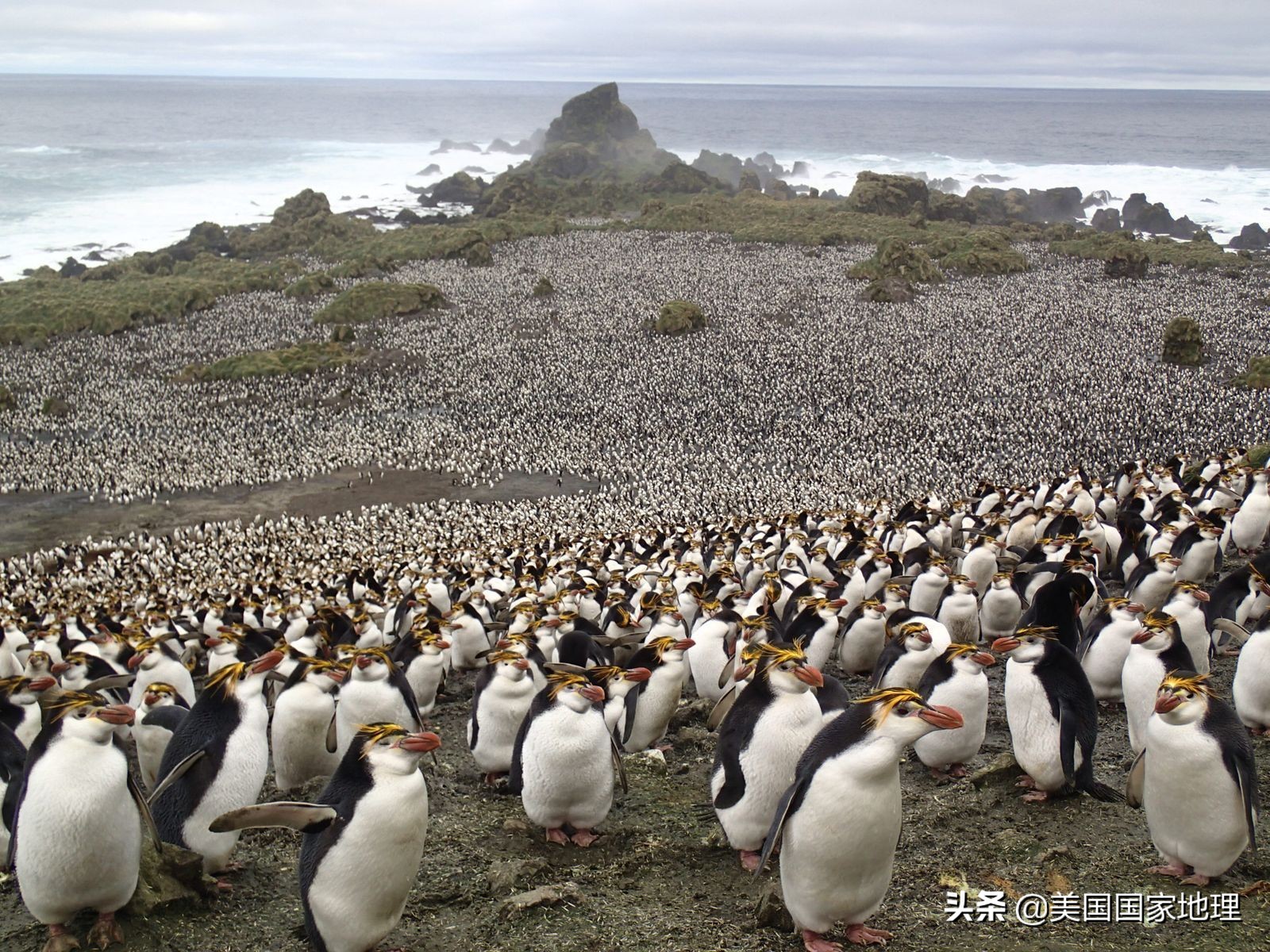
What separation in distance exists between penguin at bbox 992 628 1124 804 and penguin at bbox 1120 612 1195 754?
0.54m

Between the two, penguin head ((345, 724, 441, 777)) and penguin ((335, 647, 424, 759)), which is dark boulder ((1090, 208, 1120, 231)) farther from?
penguin head ((345, 724, 441, 777))

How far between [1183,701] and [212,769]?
537 cm

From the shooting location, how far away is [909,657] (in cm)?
823

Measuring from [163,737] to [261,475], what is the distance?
20.1 metres

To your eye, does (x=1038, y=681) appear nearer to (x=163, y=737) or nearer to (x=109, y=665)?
(x=163, y=737)

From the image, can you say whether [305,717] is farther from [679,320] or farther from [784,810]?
[679,320]

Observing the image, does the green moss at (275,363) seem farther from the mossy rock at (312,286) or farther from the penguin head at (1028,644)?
the penguin head at (1028,644)

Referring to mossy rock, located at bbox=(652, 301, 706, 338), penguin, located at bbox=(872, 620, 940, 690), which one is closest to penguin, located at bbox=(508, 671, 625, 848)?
penguin, located at bbox=(872, 620, 940, 690)

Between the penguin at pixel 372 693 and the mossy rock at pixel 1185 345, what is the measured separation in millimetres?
31430

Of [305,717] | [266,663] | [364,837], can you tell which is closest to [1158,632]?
[364,837]

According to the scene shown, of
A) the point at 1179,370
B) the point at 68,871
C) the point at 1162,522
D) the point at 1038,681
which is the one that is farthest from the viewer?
the point at 1179,370

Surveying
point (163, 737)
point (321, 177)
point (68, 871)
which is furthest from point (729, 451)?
point (321, 177)

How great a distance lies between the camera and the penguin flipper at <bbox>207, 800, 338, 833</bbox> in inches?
190

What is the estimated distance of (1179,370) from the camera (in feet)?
105
